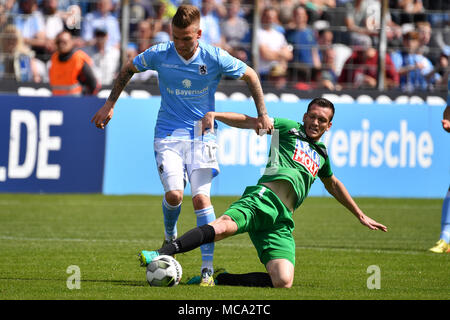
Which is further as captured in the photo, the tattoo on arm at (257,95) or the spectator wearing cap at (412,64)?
the spectator wearing cap at (412,64)

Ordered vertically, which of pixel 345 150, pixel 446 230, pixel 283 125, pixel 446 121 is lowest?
pixel 446 230

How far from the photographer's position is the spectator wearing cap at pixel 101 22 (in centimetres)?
1700

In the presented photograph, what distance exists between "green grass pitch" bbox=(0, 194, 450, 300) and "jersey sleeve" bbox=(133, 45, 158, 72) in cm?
188

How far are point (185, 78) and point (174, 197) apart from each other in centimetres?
106

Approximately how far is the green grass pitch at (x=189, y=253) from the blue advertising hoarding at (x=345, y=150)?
656 millimetres

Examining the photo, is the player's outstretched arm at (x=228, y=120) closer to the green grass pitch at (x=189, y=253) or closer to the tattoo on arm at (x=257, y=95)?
the tattoo on arm at (x=257, y=95)

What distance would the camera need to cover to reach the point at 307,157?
7668 mm

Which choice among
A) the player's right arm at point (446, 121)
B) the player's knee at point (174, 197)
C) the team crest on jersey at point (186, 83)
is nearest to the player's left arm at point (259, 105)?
the team crest on jersey at point (186, 83)

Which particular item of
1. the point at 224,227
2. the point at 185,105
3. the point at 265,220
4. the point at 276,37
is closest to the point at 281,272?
the point at 265,220

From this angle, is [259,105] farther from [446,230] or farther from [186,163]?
[446,230]

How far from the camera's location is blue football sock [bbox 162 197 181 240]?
8164 mm

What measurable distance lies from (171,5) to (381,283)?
11236 mm
